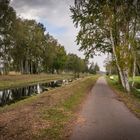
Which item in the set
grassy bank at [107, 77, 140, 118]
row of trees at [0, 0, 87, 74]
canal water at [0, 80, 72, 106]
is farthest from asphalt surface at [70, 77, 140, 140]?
row of trees at [0, 0, 87, 74]

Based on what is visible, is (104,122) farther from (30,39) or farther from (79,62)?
(79,62)

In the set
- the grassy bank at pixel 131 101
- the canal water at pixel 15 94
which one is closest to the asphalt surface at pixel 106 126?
the grassy bank at pixel 131 101

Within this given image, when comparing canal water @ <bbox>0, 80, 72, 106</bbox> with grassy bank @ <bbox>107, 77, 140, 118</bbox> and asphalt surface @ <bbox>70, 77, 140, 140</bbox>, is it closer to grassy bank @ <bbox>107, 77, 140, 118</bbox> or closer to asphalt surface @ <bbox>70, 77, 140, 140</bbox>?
grassy bank @ <bbox>107, 77, 140, 118</bbox>

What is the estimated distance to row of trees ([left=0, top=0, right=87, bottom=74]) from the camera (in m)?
65.3

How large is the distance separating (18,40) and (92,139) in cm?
6265

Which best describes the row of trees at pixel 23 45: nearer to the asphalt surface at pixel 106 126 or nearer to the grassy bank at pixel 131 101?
the grassy bank at pixel 131 101

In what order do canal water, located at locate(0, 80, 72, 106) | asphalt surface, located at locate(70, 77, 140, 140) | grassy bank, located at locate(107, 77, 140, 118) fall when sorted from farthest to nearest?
canal water, located at locate(0, 80, 72, 106) → grassy bank, located at locate(107, 77, 140, 118) → asphalt surface, located at locate(70, 77, 140, 140)

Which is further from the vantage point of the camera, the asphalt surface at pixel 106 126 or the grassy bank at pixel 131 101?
the grassy bank at pixel 131 101

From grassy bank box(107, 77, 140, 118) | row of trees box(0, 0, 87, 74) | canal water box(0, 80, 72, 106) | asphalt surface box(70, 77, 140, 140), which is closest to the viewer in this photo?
asphalt surface box(70, 77, 140, 140)

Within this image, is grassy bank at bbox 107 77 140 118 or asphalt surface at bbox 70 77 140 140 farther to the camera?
grassy bank at bbox 107 77 140 118

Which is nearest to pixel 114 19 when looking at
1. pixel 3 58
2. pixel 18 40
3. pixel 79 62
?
pixel 18 40

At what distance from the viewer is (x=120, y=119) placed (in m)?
14.8

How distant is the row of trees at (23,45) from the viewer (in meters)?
65.3

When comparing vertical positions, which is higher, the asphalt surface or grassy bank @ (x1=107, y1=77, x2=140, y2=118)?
grassy bank @ (x1=107, y1=77, x2=140, y2=118)
